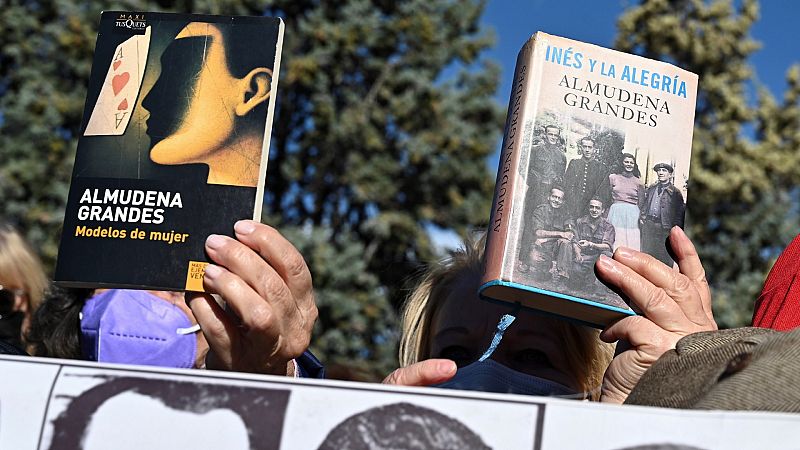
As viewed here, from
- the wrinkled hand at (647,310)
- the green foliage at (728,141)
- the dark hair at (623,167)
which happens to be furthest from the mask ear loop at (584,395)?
the green foliage at (728,141)

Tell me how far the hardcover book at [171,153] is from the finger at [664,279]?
68cm

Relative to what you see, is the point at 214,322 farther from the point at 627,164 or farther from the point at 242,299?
the point at 627,164

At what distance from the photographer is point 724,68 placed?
1466 cm

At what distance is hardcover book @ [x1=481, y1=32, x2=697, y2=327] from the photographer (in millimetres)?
1541

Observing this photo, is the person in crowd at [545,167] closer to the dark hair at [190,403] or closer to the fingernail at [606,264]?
the fingernail at [606,264]

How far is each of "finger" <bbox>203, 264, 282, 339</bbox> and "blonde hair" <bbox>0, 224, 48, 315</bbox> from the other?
5.72 feet

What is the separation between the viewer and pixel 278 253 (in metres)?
1.61

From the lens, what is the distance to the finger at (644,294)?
4.96ft

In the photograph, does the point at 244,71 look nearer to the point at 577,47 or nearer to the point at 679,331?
the point at 577,47

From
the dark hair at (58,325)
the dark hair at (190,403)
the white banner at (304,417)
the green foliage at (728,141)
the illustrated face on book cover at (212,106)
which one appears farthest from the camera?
the green foliage at (728,141)

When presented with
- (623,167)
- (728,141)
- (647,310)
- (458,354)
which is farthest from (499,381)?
(728,141)

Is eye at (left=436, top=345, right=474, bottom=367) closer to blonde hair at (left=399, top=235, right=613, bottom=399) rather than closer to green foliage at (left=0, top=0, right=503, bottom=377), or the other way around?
blonde hair at (left=399, top=235, right=613, bottom=399)

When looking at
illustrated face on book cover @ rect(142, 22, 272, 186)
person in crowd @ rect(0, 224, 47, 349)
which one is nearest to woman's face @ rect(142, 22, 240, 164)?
illustrated face on book cover @ rect(142, 22, 272, 186)

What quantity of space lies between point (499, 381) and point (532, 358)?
0.56 ft
